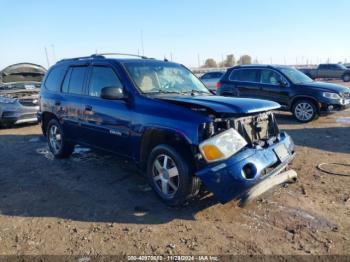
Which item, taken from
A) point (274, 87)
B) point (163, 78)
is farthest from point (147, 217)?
point (274, 87)

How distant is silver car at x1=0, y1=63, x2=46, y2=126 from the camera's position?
404 inches

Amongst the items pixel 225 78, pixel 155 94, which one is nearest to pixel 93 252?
pixel 155 94

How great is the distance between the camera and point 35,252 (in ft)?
10.8

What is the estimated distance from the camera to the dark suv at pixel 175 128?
11.9 feet

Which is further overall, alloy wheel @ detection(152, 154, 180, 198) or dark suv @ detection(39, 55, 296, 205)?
alloy wheel @ detection(152, 154, 180, 198)

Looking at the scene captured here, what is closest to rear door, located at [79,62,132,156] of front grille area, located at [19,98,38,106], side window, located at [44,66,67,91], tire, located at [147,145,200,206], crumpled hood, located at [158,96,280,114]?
tire, located at [147,145,200,206]

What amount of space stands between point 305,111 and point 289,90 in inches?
31.9

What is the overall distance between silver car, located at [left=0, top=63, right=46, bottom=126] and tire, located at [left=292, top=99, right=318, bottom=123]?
8.24 metres

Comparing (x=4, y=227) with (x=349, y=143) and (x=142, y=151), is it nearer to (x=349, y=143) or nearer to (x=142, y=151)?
(x=142, y=151)

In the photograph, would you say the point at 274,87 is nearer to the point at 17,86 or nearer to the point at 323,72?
the point at 17,86

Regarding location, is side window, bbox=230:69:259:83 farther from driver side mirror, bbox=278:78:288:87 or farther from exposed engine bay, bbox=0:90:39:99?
exposed engine bay, bbox=0:90:39:99

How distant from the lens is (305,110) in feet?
33.6

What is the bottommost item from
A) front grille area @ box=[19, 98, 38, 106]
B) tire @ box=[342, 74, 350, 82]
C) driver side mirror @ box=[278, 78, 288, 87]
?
tire @ box=[342, 74, 350, 82]

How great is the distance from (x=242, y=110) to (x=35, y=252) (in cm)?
262
